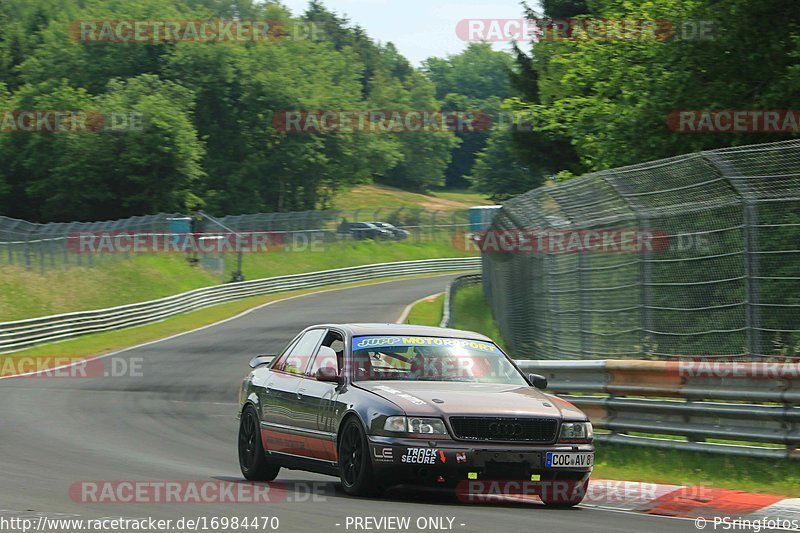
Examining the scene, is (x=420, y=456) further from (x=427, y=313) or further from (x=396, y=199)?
(x=396, y=199)

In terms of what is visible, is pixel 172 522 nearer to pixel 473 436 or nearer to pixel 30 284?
pixel 473 436

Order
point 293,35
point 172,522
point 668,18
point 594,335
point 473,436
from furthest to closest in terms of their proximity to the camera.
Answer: point 293,35 → point 668,18 → point 594,335 → point 473,436 → point 172,522

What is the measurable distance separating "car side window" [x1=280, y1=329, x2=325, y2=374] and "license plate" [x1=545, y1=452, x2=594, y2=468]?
2497 mm

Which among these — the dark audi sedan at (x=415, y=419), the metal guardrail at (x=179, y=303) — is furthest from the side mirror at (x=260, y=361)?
the metal guardrail at (x=179, y=303)

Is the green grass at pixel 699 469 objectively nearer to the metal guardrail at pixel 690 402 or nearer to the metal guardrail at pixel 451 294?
the metal guardrail at pixel 690 402

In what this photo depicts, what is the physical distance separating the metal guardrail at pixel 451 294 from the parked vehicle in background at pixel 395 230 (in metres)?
27.6

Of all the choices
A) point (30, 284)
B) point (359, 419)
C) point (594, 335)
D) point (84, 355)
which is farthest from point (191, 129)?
point (359, 419)

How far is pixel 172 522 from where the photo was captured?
7727mm

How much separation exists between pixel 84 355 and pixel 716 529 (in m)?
27.1

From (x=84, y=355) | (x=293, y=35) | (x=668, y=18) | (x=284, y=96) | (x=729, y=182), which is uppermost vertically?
(x=293, y=35)

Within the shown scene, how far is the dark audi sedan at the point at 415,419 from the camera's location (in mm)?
8727

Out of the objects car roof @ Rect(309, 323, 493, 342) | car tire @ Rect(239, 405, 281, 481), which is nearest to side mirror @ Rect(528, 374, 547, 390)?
car roof @ Rect(309, 323, 493, 342)

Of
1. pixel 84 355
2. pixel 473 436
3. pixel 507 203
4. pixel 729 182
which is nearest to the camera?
pixel 473 436

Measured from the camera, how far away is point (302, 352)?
10.8 meters
